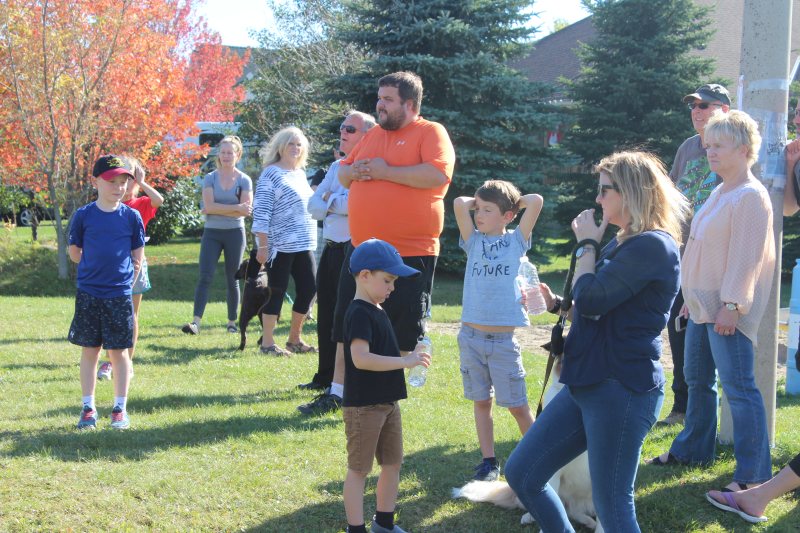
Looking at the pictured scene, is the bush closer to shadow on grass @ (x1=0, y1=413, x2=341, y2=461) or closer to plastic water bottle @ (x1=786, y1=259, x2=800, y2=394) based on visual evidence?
shadow on grass @ (x1=0, y1=413, x2=341, y2=461)

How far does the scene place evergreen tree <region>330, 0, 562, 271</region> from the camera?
56.8 feet

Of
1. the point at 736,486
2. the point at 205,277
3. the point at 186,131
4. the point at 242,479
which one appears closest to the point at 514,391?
the point at 736,486

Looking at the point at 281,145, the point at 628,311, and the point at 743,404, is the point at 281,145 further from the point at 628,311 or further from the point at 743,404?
the point at 628,311

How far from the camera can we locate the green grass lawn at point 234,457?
4.35 m

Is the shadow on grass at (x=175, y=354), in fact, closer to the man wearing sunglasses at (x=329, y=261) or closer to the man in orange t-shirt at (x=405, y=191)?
the man wearing sunglasses at (x=329, y=261)

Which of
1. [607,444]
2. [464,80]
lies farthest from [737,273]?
[464,80]

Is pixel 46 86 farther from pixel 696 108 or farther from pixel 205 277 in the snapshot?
pixel 696 108

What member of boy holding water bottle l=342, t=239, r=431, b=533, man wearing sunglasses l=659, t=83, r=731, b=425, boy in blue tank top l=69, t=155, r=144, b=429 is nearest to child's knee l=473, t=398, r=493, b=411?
boy holding water bottle l=342, t=239, r=431, b=533

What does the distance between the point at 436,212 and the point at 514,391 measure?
1376mm

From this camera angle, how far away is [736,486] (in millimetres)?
4566

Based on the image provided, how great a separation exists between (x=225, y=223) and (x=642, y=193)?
713 cm

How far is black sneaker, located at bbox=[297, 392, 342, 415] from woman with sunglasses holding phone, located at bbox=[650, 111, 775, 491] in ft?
A: 9.03

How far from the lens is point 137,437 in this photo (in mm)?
5598

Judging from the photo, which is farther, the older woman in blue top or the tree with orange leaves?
the tree with orange leaves
